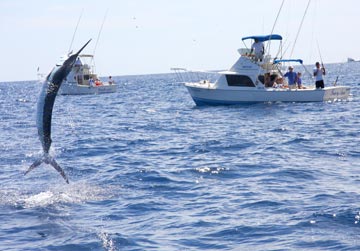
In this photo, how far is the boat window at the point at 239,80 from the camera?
29.6 m

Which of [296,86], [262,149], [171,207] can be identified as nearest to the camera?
[171,207]

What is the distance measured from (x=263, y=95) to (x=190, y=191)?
19447 millimetres

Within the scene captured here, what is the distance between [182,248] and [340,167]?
6128 millimetres

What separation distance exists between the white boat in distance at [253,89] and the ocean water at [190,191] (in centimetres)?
863

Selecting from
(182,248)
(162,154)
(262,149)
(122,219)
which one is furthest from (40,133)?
(262,149)

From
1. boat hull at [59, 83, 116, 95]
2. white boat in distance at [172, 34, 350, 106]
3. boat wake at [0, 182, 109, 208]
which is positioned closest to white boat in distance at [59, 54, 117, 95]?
boat hull at [59, 83, 116, 95]

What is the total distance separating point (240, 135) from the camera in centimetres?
1880

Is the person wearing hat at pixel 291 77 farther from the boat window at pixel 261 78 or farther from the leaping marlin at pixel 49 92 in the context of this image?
the leaping marlin at pixel 49 92

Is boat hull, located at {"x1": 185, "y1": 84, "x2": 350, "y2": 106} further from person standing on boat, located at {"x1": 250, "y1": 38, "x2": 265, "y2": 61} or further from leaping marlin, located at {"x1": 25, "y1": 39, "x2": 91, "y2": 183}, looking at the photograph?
leaping marlin, located at {"x1": 25, "y1": 39, "x2": 91, "y2": 183}

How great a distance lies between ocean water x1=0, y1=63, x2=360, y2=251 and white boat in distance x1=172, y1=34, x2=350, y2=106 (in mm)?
8629

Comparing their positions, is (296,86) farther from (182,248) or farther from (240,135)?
(182,248)

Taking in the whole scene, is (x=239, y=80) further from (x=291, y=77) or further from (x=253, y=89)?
(x=291, y=77)

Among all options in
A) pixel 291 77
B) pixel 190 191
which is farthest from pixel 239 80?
pixel 190 191

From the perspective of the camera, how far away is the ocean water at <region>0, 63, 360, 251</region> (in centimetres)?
791
